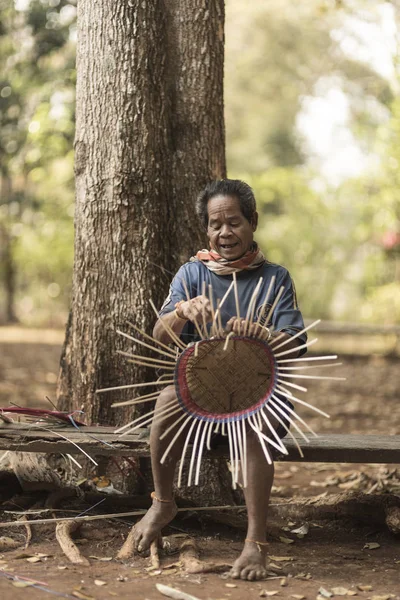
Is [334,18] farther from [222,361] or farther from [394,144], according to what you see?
[222,361]

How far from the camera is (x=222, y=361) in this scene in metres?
3.24

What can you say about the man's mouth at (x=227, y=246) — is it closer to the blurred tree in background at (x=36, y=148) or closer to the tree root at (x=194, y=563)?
the tree root at (x=194, y=563)

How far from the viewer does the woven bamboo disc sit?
127 inches

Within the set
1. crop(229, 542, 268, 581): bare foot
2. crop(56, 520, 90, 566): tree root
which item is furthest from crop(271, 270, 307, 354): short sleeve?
crop(56, 520, 90, 566): tree root

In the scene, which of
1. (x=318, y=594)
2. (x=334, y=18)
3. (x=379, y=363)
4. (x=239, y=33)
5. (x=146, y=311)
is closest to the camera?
(x=318, y=594)

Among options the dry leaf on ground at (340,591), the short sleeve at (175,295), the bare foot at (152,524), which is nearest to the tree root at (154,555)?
the bare foot at (152,524)

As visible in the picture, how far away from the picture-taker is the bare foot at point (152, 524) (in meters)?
3.37

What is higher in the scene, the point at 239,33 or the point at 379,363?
the point at 239,33

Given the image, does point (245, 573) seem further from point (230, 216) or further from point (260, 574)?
point (230, 216)

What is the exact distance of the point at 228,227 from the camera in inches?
135

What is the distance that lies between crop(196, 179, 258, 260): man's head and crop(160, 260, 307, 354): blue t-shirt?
127 mm

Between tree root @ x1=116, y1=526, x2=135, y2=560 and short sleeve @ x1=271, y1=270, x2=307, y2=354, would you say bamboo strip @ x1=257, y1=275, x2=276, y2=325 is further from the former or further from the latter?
tree root @ x1=116, y1=526, x2=135, y2=560

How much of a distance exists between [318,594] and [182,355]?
3.56 feet

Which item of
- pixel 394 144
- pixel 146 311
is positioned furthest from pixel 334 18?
pixel 146 311
